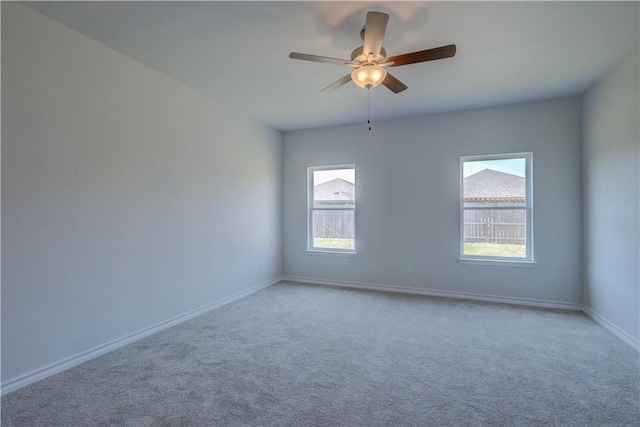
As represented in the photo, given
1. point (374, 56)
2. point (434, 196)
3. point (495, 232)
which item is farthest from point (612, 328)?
point (374, 56)

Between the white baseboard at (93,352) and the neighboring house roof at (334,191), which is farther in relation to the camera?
the neighboring house roof at (334,191)

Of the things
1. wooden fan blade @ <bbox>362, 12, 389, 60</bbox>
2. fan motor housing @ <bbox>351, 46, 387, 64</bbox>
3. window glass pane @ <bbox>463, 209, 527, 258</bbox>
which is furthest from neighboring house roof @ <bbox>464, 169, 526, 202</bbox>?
wooden fan blade @ <bbox>362, 12, 389, 60</bbox>

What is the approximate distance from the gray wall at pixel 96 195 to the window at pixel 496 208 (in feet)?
11.6

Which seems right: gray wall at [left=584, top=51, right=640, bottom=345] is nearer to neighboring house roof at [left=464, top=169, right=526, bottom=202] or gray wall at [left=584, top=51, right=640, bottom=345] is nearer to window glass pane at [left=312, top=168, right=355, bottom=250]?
neighboring house roof at [left=464, top=169, right=526, bottom=202]

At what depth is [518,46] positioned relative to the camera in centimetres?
268

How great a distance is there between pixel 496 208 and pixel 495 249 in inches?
23.1

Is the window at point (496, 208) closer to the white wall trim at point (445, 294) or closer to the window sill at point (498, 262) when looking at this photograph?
the window sill at point (498, 262)

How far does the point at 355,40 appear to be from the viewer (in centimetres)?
257

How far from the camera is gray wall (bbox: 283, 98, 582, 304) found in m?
3.92

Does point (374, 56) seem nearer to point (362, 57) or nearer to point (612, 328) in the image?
point (362, 57)

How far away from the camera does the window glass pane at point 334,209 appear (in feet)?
17.0

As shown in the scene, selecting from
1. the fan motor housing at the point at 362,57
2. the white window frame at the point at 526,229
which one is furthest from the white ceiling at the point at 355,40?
the white window frame at the point at 526,229

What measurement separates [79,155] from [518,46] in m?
3.94

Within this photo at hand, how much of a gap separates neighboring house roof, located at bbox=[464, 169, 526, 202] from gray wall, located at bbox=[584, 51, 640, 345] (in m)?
0.72
